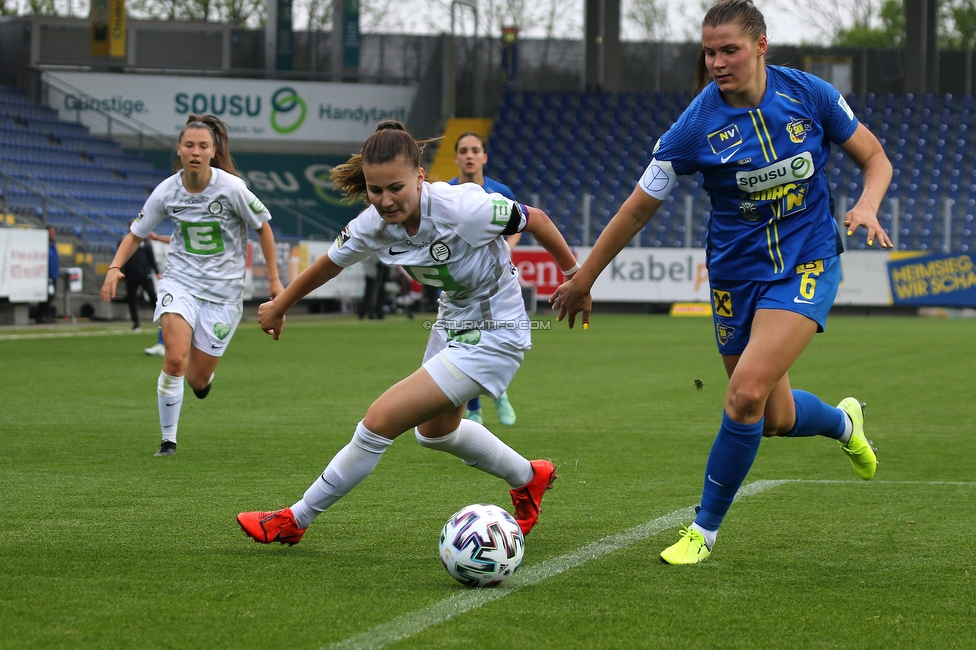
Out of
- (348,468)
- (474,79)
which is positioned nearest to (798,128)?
(348,468)

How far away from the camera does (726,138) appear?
14.9 ft

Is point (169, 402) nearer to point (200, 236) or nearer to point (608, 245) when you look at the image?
point (200, 236)

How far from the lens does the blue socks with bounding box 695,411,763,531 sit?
179 inches

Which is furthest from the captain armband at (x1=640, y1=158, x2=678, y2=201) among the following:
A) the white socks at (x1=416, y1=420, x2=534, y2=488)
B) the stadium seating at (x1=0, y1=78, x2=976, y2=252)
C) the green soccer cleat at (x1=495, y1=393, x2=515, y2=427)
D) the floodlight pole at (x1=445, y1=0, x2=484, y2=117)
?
the floodlight pole at (x1=445, y1=0, x2=484, y2=117)

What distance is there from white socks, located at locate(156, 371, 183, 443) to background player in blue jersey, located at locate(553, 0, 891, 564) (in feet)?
12.1

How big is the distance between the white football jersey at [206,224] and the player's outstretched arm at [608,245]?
12.0 ft

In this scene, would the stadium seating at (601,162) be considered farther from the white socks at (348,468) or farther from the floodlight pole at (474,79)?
the white socks at (348,468)

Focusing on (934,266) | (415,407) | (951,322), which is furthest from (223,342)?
(934,266)

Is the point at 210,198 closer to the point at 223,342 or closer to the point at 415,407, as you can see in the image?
the point at 223,342

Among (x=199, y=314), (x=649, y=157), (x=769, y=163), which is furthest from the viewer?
(x=649, y=157)

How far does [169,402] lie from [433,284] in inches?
132

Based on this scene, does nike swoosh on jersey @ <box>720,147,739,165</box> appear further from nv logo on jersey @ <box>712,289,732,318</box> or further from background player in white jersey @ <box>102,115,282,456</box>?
background player in white jersey @ <box>102,115,282,456</box>

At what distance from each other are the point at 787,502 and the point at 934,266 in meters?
26.3

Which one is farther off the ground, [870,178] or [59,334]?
[870,178]
